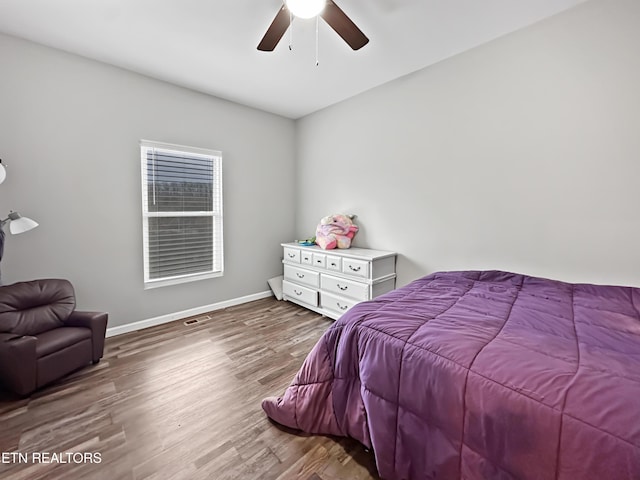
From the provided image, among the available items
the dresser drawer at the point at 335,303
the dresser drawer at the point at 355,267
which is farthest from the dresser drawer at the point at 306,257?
the dresser drawer at the point at 355,267

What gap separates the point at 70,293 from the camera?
2.35m

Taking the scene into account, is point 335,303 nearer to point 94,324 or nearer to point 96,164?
point 94,324

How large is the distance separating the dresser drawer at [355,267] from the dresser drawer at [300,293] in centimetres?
62

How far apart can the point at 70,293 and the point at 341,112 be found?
346 cm

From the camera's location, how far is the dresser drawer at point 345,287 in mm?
2979

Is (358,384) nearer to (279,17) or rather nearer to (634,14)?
(279,17)

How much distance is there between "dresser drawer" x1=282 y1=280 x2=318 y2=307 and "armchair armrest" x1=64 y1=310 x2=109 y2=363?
207 centimetres

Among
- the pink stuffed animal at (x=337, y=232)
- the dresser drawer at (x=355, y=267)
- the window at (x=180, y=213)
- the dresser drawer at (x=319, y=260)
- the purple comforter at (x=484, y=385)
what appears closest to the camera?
the purple comforter at (x=484, y=385)

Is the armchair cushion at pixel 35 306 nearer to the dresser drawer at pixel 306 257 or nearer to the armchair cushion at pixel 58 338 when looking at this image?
the armchair cushion at pixel 58 338

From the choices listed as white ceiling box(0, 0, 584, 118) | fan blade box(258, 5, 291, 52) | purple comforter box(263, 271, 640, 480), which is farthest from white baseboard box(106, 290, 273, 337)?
fan blade box(258, 5, 291, 52)

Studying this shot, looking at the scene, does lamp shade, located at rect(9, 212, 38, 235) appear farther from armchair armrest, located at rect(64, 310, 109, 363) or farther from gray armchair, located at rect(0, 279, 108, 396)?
armchair armrest, located at rect(64, 310, 109, 363)

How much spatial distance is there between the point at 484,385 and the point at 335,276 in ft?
7.57

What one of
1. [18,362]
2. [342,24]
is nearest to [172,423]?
[18,362]

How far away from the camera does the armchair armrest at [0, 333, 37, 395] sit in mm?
1823
